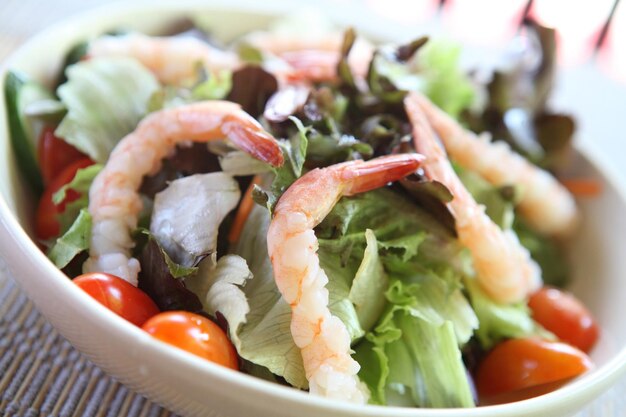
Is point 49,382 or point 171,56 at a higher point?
point 171,56

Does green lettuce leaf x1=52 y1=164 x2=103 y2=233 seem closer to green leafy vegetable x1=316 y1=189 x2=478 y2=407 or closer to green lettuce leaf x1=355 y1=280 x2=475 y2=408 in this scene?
green leafy vegetable x1=316 y1=189 x2=478 y2=407

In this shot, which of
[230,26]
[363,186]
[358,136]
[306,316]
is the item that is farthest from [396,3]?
[306,316]

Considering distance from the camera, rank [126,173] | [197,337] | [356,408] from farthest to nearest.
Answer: [126,173], [197,337], [356,408]

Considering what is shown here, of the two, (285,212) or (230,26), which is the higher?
(285,212)

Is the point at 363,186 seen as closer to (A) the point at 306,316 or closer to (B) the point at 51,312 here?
(A) the point at 306,316

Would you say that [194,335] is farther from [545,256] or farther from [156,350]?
[545,256]

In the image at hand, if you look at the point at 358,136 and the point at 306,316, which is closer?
the point at 306,316

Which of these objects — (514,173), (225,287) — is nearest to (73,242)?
(225,287)
